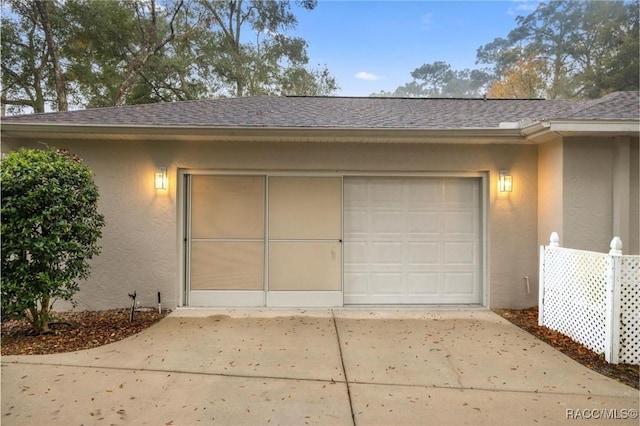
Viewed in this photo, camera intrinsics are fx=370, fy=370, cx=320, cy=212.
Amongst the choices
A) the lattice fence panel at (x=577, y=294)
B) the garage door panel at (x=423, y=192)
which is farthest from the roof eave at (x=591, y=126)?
the garage door panel at (x=423, y=192)

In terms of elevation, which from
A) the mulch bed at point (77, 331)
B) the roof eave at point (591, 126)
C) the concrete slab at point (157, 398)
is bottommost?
the concrete slab at point (157, 398)

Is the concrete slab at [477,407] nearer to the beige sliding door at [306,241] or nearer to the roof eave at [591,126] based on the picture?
the beige sliding door at [306,241]

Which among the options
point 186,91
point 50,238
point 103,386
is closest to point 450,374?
point 103,386

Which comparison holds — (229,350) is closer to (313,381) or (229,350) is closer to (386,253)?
(313,381)

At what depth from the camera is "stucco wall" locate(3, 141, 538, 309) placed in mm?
5609

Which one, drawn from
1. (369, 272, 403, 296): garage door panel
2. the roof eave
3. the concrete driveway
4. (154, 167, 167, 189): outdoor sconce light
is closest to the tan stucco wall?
the roof eave

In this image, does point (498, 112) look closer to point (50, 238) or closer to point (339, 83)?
point (50, 238)

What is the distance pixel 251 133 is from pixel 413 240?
303 cm

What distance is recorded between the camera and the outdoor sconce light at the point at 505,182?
18.7 feet

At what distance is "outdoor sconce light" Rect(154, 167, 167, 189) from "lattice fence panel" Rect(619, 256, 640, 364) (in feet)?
19.2

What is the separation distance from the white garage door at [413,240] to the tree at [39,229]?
146 inches

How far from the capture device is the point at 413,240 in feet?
19.6

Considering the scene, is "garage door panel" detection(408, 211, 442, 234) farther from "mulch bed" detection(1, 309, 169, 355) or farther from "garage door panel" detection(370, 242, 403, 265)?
"mulch bed" detection(1, 309, 169, 355)

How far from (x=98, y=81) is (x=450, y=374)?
16150 millimetres
